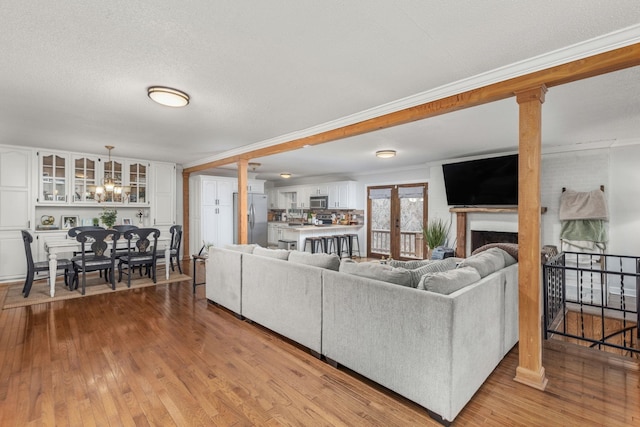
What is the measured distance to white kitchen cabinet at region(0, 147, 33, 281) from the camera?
17.1ft

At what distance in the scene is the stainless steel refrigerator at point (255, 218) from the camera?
312 inches

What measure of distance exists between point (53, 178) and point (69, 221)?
2.92 feet

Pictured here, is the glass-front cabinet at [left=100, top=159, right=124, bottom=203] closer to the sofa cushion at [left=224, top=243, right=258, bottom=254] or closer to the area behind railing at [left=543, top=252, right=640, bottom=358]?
the sofa cushion at [left=224, top=243, right=258, bottom=254]

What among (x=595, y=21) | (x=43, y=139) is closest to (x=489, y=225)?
(x=595, y=21)

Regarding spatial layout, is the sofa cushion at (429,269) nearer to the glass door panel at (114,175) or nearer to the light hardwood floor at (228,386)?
the light hardwood floor at (228,386)

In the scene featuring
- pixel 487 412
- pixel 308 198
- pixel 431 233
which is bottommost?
pixel 487 412

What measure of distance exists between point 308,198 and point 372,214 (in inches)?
81.4

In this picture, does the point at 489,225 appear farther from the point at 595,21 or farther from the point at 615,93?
the point at 595,21

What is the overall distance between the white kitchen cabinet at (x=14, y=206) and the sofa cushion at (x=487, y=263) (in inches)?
277

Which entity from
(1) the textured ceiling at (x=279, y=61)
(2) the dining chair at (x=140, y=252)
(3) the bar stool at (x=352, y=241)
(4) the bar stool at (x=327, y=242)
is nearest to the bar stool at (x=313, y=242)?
(4) the bar stool at (x=327, y=242)

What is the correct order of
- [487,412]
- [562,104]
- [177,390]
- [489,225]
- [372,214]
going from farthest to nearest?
1. [372,214]
2. [489,225]
3. [562,104]
4. [177,390]
5. [487,412]

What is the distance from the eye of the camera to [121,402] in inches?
80.4

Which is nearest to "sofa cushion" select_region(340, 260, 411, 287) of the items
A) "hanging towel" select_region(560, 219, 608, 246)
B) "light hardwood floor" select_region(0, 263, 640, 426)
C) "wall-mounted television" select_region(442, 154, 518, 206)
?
"light hardwood floor" select_region(0, 263, 640, 426)

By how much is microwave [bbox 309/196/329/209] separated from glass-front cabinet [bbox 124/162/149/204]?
14.1ft
